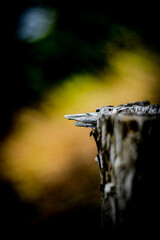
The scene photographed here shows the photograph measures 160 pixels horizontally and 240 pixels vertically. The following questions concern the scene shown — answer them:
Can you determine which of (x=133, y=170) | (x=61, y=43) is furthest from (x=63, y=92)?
(x=133, y=170)

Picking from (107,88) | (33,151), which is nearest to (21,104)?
(33,151)

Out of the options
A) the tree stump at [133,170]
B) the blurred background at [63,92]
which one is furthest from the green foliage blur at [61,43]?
the tree stump at [133,170]

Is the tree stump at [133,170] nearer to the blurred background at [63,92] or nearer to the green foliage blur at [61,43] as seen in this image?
the blurred background at [63,92]

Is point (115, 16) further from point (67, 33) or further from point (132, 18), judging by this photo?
point (67, 33)

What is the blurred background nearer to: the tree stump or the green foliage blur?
the green foliage blur

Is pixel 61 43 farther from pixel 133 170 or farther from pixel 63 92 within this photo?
pixel 133 170

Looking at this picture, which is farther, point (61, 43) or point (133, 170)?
point (61, 43)

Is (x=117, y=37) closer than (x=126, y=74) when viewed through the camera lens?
No
